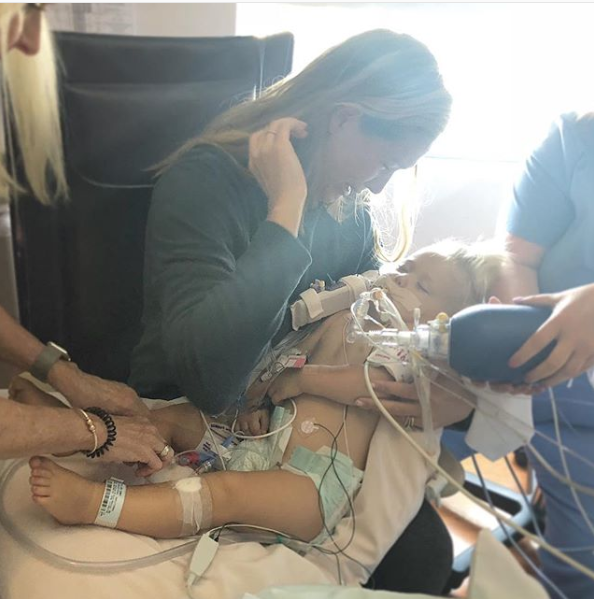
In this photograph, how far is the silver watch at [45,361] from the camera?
0.83 metres

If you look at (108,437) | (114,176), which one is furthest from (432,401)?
(114,176)

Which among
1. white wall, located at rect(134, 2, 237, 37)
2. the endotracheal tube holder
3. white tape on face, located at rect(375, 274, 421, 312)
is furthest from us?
A: white wall, located at rect(134, 2, 237, 37)

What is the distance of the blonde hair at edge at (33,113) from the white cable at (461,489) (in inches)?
17.3

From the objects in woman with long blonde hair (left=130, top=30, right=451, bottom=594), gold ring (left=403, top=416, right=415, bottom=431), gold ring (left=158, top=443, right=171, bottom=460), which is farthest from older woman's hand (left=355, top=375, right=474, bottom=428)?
gold ring (left=158, top=443, right=171, bottom=460)

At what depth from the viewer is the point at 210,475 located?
693mm

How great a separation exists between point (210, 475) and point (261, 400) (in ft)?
0.32

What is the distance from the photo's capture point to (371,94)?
684 millimetres

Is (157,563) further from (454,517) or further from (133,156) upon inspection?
(133,156)

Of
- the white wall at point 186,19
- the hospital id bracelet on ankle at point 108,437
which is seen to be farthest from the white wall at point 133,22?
the hospital id bracelet on ankle at point 108,437

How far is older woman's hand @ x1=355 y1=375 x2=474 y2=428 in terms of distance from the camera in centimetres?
59

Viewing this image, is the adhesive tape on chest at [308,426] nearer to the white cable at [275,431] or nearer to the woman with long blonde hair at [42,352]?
the white cable at [275,431]

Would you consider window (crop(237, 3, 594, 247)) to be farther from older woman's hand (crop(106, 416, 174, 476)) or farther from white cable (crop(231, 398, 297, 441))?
older woman's hand (crop(106, 416, 174, 476))

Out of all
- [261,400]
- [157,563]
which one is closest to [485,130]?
[261,400]

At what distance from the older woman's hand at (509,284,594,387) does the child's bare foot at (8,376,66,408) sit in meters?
0.56
